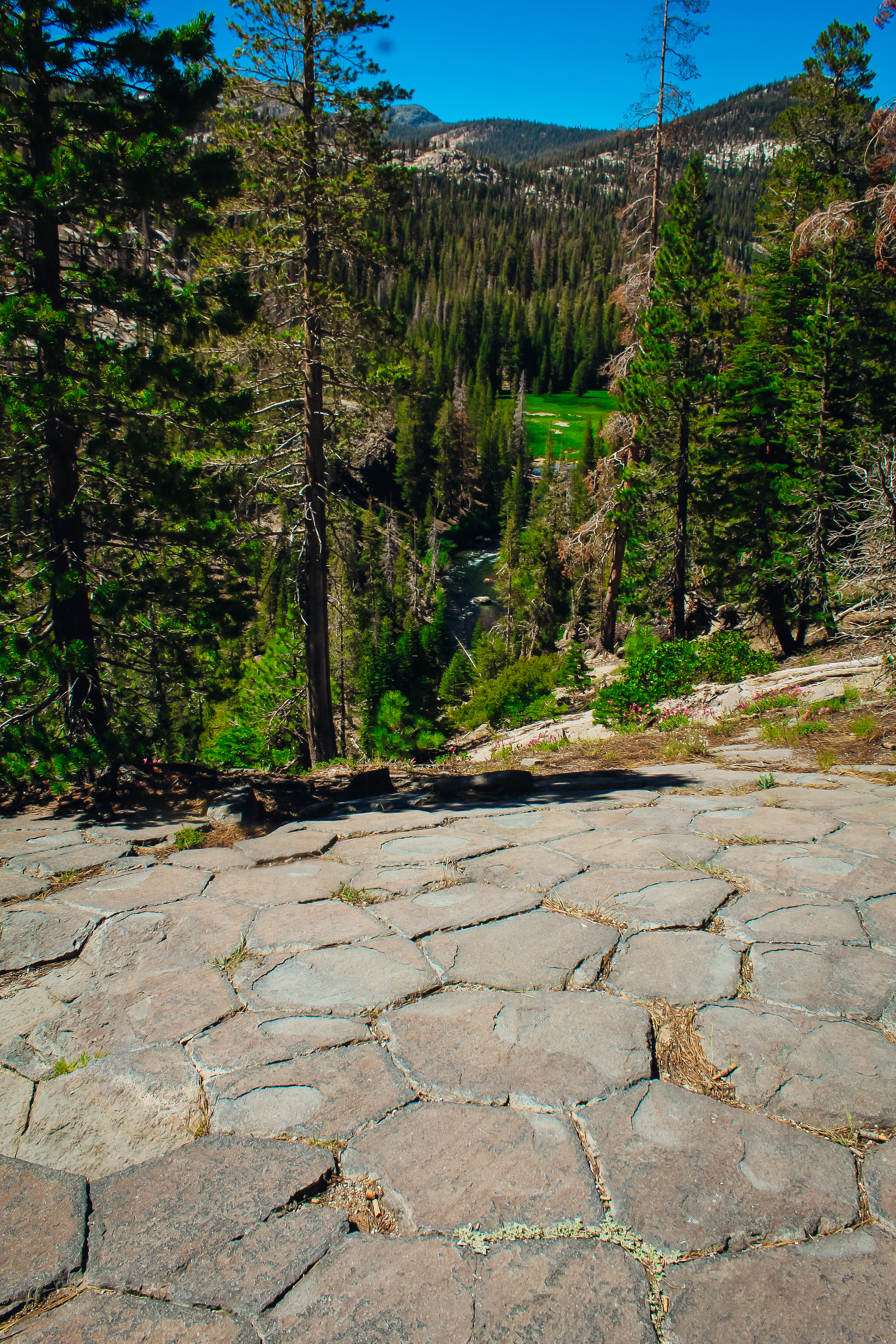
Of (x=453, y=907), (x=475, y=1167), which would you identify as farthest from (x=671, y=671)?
(x=475, y=1167)

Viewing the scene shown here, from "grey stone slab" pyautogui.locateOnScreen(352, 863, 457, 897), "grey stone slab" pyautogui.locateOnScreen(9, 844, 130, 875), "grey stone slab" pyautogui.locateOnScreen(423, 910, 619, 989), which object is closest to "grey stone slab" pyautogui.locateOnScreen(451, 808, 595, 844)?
"grey stone slab" pyautogui.locateOnScreen(352, 863, 457, 897)

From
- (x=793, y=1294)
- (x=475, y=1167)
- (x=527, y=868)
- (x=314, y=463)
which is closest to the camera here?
(x=793, y=1294)

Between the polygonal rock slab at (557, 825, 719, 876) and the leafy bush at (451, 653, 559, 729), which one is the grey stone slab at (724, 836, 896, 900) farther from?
the leafy bush at (451, 653, 559, 729)

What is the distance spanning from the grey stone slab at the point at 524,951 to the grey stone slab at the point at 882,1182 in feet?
3.36

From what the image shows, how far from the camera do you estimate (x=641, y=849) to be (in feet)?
13.4

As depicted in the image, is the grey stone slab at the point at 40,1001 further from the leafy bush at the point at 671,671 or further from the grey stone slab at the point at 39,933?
the leafy bush at the point at 671,671

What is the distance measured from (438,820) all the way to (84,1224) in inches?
135

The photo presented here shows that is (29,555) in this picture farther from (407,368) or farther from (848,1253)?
(848,1253)

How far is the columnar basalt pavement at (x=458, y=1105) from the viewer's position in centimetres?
154

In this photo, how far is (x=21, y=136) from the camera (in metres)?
6.27

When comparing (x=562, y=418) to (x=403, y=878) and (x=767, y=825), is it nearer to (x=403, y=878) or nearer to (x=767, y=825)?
(x=767, y=825)

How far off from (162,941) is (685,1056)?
6.98ft

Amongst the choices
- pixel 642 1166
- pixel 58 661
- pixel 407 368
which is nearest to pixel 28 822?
pixel 58 661

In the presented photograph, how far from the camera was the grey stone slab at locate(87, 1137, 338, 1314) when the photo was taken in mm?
1600
